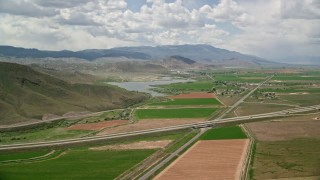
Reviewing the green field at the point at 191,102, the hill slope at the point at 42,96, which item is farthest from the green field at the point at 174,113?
the hill slope at the point at 42,96

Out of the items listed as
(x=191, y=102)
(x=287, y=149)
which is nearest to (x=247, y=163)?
(x=287, y=149)

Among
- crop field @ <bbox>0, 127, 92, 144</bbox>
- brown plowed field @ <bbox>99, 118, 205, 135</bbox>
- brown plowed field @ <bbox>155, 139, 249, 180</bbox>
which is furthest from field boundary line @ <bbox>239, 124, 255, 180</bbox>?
crop field @ <bbox>0, 127, 92, 144</bbox>

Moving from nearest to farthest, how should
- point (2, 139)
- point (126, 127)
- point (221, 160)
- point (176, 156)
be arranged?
point (221, 160) < point (176, 156) < point (2, 139) < point (126, 127)

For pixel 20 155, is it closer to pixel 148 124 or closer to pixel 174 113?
pixel 148 124

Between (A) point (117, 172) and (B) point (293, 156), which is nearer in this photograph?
(A) point (117, 172)

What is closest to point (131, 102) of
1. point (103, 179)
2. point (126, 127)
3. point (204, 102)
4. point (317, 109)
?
point (204, 102)

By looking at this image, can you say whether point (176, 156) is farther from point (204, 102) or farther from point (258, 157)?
point (204, 102)

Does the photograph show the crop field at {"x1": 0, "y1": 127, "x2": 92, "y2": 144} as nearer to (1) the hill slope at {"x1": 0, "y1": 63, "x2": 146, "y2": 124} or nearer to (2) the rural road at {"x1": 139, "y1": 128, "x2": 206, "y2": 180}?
(1) the hill slope at {"x1": 0, "y1": 63, "x2": 146, "y2": 124}
